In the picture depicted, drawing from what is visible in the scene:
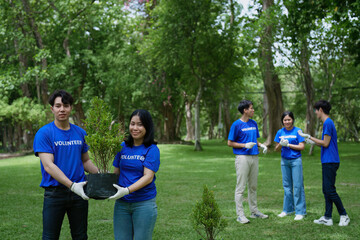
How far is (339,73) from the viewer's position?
22.2 meters

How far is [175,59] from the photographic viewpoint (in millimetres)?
26156

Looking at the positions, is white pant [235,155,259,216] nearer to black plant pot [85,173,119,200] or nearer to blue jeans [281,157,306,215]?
blue jeans [281,157,306,215]

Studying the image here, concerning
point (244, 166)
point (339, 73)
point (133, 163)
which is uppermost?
point (339, 73)

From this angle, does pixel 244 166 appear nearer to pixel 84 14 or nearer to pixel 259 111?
pixel 84 14

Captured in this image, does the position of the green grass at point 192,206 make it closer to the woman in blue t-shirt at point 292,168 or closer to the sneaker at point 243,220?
the sneaker at point 243,220

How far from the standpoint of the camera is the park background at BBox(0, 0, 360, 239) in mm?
18531

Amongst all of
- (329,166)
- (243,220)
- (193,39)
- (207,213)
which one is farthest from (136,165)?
(193,39)

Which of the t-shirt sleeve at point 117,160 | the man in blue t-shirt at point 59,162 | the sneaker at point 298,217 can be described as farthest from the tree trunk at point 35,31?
the t-shirt sleeve at point 117,160

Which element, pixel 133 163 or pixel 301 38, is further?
pixel 301 38

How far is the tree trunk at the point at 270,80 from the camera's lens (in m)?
21.9

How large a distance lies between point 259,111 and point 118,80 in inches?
1585

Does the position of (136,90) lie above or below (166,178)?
above

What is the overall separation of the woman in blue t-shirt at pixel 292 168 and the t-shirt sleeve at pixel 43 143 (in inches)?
187

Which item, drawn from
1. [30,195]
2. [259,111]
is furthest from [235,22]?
[259,111]
